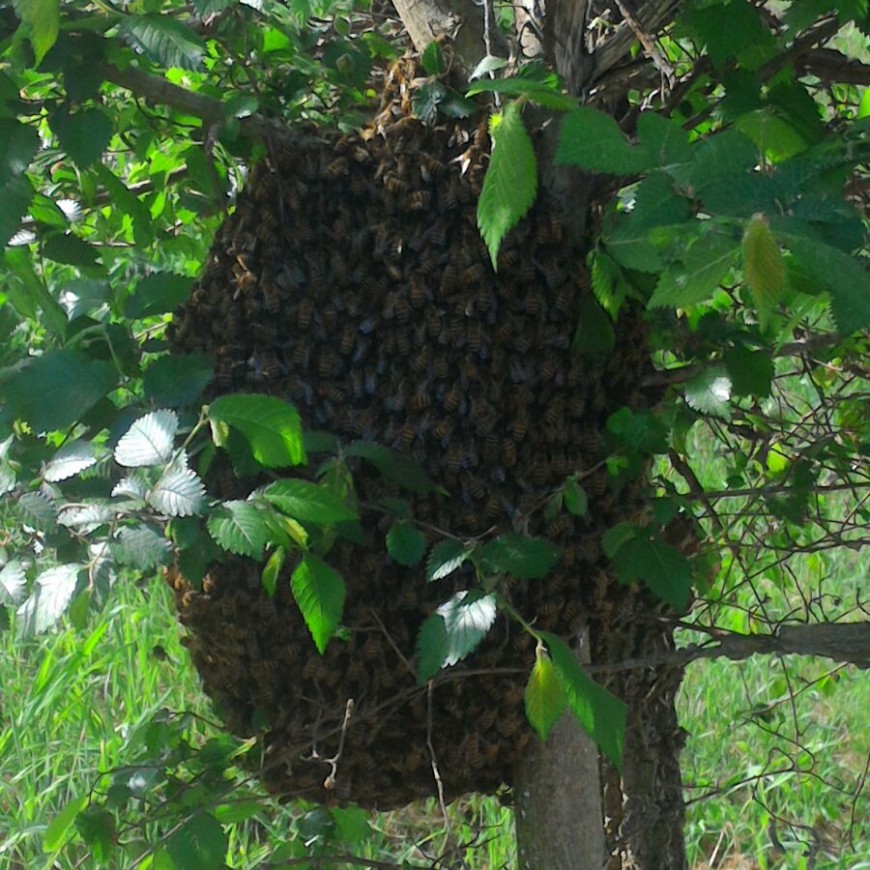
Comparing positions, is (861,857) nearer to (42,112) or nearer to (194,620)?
(194,620)

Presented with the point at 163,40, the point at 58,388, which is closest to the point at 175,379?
the point at 58,388

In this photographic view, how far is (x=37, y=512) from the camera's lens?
47.7 inches

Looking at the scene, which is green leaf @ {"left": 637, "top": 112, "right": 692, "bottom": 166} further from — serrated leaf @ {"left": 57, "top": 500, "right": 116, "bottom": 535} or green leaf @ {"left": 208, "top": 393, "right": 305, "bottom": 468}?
serrated leaf @ {"left": 57, "top": 500, "right": 116, "bottom": 535}

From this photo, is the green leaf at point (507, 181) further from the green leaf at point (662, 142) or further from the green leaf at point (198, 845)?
the green leaf at point (198, 845)

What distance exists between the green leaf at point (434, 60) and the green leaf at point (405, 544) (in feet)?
1.85

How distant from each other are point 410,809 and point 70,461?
2160mm

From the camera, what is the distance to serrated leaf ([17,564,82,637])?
1.16 metres

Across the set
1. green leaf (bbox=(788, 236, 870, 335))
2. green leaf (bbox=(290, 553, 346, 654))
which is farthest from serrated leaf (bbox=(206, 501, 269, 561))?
green leaf (bbox=(788, 236, 870, 335))

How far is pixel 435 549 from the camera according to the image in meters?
1.36

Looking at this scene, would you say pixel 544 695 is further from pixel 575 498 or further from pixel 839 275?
pixel 839 275

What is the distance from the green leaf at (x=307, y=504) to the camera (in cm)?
116

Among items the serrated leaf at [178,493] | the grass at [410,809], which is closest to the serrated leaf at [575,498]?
the serrated leaf at [178,493]

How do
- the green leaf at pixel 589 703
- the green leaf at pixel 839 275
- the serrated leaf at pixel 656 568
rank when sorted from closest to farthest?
the green leaf at pixel 839 275 < the green leaf at pixel 589 703 < the serrated leaf at pixel 656 568

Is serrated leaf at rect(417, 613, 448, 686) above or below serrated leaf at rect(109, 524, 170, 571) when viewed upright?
below
